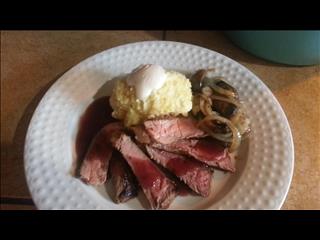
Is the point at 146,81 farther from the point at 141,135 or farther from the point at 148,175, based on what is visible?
the point at 148,175

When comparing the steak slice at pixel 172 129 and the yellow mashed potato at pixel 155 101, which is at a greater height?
the yellow mashed potato at pixel 155 101

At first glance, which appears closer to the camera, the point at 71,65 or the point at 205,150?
the point at 205,150

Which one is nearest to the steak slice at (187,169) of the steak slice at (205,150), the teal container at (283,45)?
the steak slice at (205,150)

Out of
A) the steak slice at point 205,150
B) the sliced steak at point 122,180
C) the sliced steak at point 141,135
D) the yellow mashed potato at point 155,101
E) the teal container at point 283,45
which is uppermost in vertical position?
the teal container at point 283,45

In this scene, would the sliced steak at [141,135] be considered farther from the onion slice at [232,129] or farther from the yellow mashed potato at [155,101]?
the onion slice at [232,129]

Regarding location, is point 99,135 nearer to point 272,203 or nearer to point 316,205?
point 272,203

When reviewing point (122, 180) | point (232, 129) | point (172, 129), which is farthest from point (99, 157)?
point (232, 129)
